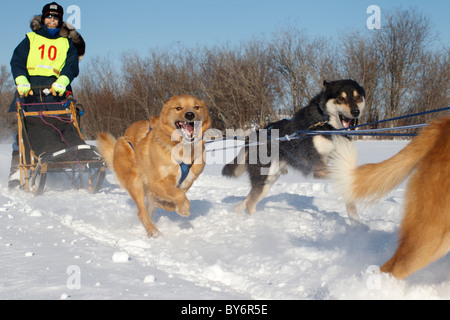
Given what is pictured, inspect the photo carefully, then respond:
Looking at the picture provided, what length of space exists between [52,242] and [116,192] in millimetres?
3512

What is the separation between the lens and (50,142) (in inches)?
257


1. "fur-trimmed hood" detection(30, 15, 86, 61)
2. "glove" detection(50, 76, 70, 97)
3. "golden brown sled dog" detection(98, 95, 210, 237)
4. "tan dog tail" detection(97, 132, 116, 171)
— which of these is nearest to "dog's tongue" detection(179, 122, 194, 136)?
"golden brown sled dog" detection(98, 95, 210, 237)

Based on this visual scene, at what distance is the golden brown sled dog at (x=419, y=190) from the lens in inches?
78.8

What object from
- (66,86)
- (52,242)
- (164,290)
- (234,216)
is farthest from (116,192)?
(164,290)

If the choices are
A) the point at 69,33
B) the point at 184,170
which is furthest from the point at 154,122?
the point at 69,33

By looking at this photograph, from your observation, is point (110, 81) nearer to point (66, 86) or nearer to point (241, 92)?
point (241, 92)

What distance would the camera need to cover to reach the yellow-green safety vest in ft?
21.6

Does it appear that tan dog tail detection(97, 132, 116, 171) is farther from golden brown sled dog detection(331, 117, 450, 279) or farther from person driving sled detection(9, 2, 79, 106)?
golden brown sled dog detection(331, 117, 450, 279)

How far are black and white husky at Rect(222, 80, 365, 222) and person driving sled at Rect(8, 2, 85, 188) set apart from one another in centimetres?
329

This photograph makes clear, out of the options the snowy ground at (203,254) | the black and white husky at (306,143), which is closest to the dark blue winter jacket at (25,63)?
the snowy ground at (203,254)

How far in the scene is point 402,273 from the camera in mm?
2129

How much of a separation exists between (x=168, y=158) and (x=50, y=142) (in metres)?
3.16

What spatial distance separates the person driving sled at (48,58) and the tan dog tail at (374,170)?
5.31 metres
